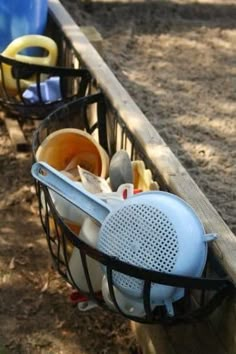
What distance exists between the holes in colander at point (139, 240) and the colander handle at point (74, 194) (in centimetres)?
6

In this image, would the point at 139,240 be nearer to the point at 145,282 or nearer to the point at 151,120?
the point at 145,282

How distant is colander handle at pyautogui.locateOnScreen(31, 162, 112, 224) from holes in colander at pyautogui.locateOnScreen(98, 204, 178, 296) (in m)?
0.06

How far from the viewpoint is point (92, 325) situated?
216 centimetres

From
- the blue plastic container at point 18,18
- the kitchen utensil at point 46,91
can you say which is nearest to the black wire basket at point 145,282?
the kitchen utensil at point 46,91

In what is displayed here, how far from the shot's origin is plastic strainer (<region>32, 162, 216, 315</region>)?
1627mm

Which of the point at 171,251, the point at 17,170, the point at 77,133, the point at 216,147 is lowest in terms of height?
the point at 17,170

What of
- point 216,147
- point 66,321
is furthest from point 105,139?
point 66,321

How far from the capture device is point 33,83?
2850 millimetres

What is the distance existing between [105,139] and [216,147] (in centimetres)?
37

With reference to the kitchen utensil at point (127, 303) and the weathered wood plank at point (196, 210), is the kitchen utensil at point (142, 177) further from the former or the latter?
the kitchen utensil at point (127, 303)

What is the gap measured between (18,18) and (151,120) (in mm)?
706

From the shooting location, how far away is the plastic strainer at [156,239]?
1.63 metres

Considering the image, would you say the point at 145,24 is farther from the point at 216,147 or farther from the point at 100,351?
the point at 100,351

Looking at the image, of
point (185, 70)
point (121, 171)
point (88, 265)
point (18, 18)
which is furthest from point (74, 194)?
point (185, 70)
